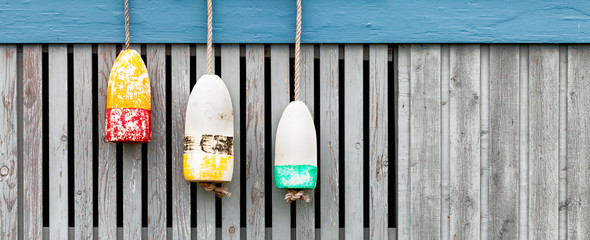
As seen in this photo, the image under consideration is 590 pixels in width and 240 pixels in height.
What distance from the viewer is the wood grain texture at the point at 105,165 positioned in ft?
13.4

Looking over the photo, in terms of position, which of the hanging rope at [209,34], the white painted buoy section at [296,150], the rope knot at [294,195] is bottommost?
the rope knot at [294,195]

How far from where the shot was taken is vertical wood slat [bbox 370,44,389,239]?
13.5 feet

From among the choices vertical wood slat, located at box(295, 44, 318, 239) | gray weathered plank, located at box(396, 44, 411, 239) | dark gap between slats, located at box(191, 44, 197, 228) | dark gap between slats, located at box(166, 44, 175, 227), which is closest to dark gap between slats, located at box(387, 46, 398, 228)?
gray weathered plank, located at box(396, 44, 411, 239)

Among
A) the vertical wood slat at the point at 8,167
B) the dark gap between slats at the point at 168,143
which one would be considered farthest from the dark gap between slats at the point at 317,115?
the vertical wood slat at the point at 8,167

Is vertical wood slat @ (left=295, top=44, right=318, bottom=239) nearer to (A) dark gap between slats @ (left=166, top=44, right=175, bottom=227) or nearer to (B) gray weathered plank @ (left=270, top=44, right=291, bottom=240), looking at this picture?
(B) gray weathered plank @ (left=270, top=44, right=291, bottom=240)

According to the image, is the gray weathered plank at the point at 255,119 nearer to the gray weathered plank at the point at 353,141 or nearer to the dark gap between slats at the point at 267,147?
the dark gap between slats at the point at 267,147

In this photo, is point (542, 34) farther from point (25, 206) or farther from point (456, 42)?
point (25, 206)

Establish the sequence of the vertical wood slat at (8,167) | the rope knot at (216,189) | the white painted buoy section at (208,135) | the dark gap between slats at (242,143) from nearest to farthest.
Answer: the white painted buoy section at (208,135), the rope knot at (216,189), the vertical wood slat at (8,167), the dark gap between slats at (242,143)

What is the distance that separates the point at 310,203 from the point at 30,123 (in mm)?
1738

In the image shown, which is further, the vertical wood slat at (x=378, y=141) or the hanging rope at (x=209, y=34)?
the vertical wood slat at (x=378, y=141)

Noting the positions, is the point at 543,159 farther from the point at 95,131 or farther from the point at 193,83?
the point at 95,131

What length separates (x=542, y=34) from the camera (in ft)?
13.5

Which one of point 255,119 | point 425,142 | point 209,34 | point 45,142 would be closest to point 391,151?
point 425,142

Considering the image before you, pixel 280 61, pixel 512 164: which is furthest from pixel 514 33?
pixel 280 61
